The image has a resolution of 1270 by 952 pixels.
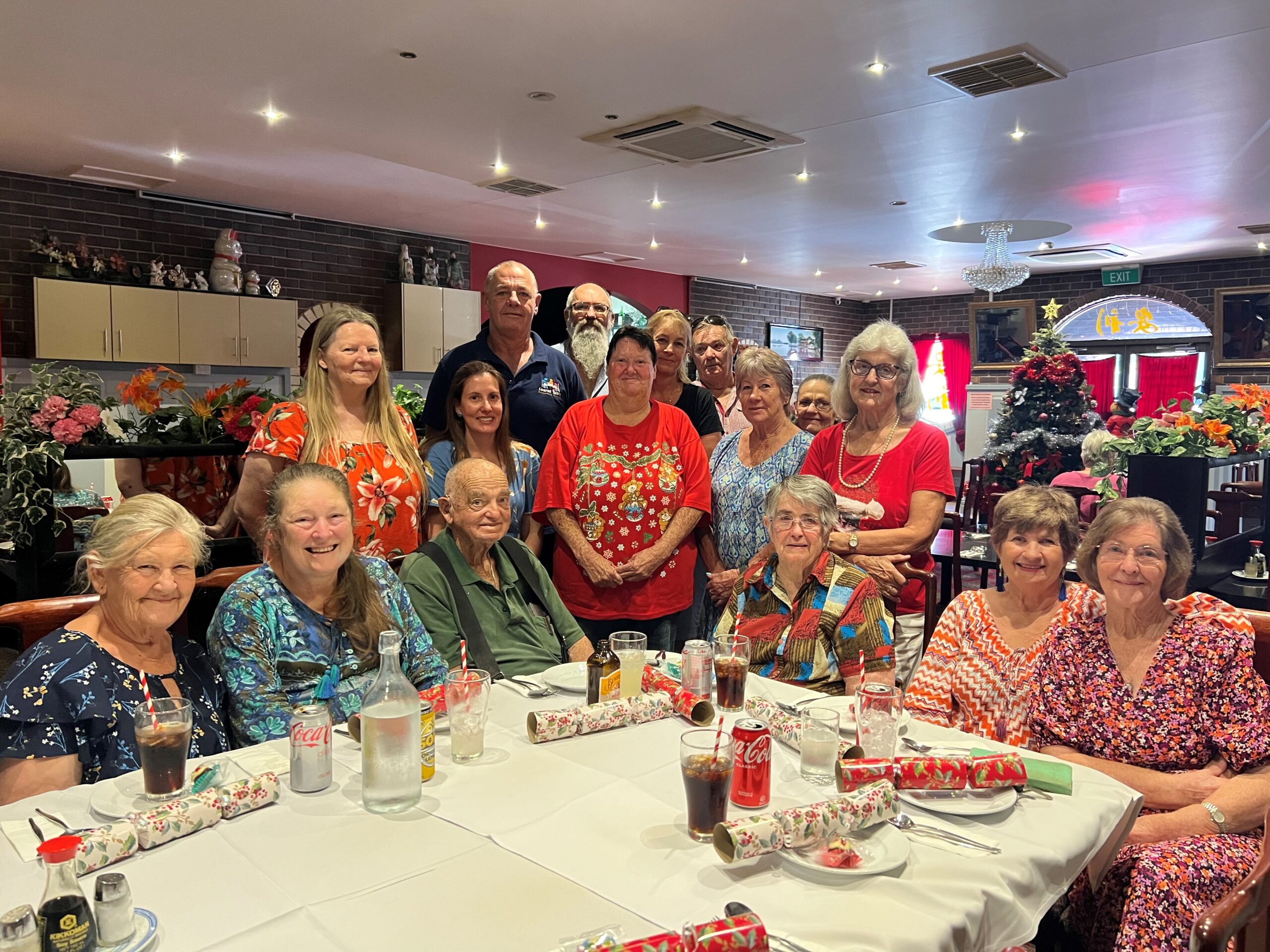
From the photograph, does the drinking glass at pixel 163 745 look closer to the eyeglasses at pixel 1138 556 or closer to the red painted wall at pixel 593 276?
the eyeglasses at pixel 1138 556

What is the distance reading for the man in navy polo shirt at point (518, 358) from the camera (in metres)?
3.54

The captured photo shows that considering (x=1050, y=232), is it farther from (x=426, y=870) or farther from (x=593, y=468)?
(x=426, y=870)

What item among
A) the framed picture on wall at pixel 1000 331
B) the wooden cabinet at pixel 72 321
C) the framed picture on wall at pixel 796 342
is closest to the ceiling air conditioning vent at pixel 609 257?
the framed picture on wall at pixel 796 342

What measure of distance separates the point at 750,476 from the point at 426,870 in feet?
6.86

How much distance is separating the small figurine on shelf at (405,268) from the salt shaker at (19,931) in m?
7.66

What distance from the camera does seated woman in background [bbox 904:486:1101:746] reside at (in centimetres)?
214

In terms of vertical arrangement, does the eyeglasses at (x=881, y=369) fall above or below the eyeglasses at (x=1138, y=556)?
above

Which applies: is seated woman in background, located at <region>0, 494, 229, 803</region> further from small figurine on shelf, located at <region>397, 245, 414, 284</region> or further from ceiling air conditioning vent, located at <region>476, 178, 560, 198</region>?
small figurine on shelf, located at <region>397, 245, 414, 284</region>

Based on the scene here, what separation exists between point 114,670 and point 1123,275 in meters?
11.9

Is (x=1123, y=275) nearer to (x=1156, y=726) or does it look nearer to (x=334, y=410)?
(x=1156, y=726)

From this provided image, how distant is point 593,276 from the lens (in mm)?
10461

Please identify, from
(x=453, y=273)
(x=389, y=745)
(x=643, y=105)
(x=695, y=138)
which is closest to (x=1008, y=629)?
(x=389, y=745)

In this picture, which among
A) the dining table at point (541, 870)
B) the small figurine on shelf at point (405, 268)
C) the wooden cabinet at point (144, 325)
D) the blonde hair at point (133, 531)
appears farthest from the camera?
the small figurine on shelf at point (405, 268)

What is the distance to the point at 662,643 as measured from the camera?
122 inches
